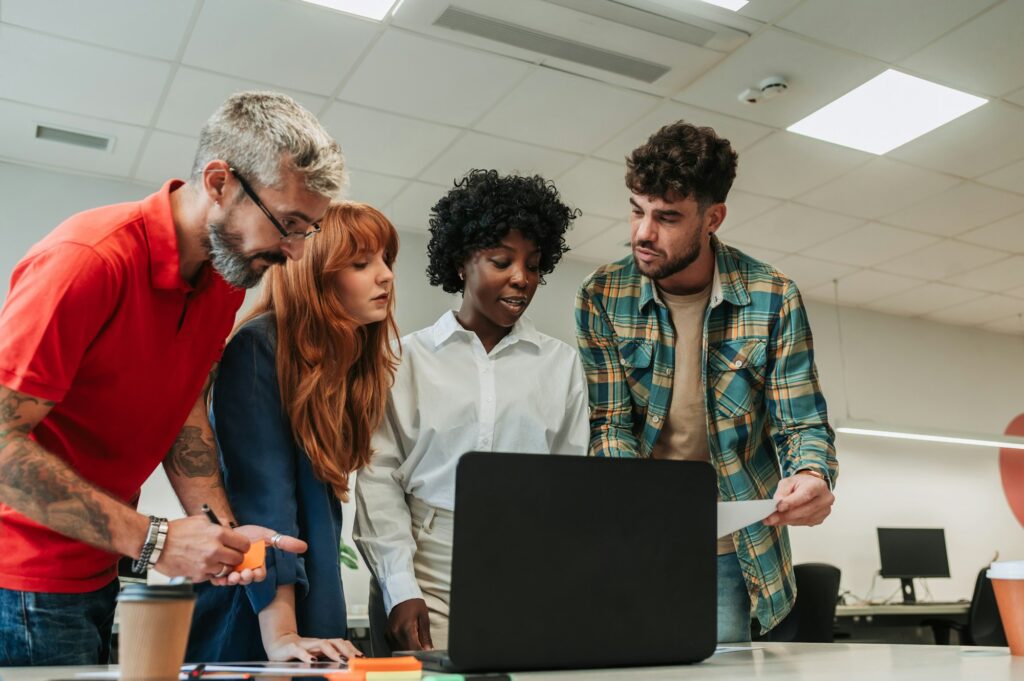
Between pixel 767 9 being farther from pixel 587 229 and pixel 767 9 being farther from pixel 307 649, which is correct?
pixel 307 649

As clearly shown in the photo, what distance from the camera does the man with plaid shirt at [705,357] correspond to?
1746 millimetres

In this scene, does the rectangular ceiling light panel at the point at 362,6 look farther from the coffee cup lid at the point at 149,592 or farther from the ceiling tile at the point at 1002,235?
the ceiling tile at the point at 1002,235

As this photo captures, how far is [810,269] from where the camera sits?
6.43 meters

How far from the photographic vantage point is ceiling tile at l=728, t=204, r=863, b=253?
17.7 feet

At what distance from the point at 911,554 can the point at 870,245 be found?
250 cm

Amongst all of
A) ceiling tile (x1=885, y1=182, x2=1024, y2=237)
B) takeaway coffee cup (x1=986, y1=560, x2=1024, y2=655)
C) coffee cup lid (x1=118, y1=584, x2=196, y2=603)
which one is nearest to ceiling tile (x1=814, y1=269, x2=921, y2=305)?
ceiling tile (x1=885, y1=182, x2=1024, y2=237)

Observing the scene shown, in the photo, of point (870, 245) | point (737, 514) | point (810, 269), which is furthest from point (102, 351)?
point (810, 269)

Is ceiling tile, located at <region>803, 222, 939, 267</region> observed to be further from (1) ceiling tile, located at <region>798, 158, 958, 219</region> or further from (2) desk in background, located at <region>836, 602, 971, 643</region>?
(2) desk in background, located at <region>836, 602, 971, 643</region>

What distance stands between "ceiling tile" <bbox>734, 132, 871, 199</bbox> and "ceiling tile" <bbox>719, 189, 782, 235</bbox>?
8 centimetres

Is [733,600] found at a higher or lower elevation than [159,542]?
lower

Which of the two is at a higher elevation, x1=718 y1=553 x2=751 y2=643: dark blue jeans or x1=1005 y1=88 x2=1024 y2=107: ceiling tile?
x1=1005 y1=88 x2=1024 y2=107: ceiling tile

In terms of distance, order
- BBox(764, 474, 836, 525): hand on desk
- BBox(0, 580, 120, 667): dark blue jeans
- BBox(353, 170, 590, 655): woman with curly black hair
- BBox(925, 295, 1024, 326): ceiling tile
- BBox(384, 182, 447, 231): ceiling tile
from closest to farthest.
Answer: BBox(0, 580, 120, 667): dark blue jeans → BBox(764, 474, 836, 525): hand on desk → BBox(353, 170, 590, 655): woman with curly black hair → BBox(384, 182, 447, 231): ceiling tile → BBox(925, 295, 1024, 326): ceiling tile

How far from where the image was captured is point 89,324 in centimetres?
120

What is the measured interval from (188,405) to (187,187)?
37cm
